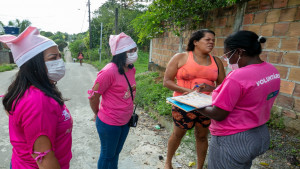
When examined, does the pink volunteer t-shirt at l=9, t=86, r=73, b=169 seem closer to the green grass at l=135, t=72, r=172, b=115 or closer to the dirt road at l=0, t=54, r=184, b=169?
the dirt road at l=0, t=54, r=184, b=169

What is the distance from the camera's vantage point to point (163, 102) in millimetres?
4445

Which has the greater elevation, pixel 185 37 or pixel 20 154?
pixel 185 37

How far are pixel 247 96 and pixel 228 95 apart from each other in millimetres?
134

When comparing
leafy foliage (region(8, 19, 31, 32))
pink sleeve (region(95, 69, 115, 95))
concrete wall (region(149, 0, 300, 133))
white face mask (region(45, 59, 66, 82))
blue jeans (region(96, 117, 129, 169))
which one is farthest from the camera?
leafy foliage (region(8, 19, 31, 32))

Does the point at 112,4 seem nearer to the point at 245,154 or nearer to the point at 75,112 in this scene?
the point at 75,112

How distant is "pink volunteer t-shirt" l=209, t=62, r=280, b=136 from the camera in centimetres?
126

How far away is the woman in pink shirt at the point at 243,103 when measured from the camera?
127 cm

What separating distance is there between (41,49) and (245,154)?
156cm

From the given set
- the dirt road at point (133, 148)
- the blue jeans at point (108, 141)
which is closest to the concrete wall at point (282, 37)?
the dirt road at point (133, 148)

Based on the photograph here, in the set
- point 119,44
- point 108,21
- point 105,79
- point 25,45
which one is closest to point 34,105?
point 25,45

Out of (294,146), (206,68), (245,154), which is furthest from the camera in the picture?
(294,146)

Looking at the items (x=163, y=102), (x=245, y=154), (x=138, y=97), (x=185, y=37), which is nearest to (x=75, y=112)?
(x=138, y=97)

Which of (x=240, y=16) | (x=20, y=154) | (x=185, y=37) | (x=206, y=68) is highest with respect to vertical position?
(x=240, y=16)

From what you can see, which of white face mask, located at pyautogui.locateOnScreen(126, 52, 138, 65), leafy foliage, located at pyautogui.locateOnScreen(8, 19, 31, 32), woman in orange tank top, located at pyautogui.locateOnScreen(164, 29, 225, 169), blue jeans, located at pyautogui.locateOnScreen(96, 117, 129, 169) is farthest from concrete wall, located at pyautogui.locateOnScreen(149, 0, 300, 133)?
leafy foliage, located at pyautogui.locateOnScreen(8, 19, 31, 32)
